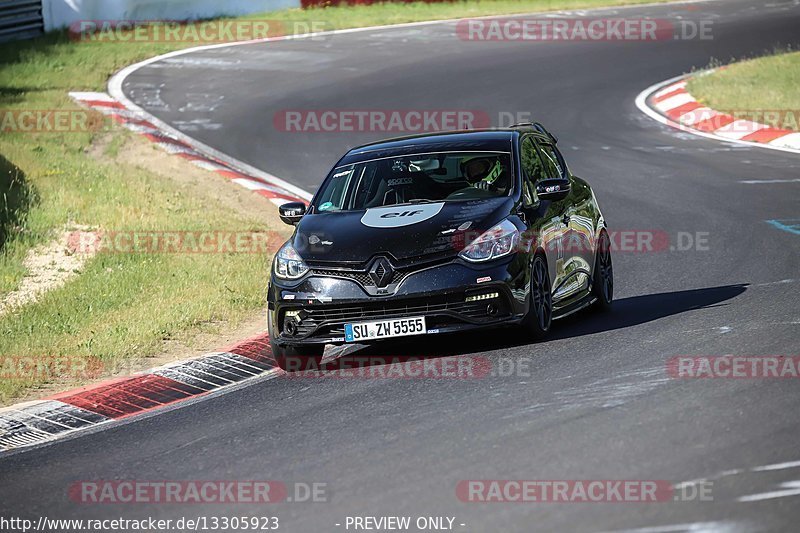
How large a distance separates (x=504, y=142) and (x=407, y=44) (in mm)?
18220

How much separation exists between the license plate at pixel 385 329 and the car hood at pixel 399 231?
416mm

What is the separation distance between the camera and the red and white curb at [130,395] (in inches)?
343

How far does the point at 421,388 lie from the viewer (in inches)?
336

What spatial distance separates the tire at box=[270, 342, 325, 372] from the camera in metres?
9.85

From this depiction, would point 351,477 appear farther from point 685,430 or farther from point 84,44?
point 84,44

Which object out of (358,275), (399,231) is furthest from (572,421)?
(399,231)

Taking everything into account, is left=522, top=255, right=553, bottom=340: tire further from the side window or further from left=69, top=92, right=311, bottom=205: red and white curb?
left=69, top=92, right=311, bottom=205: red and white curb

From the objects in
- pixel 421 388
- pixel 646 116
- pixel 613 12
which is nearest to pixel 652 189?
pixel 646 116
